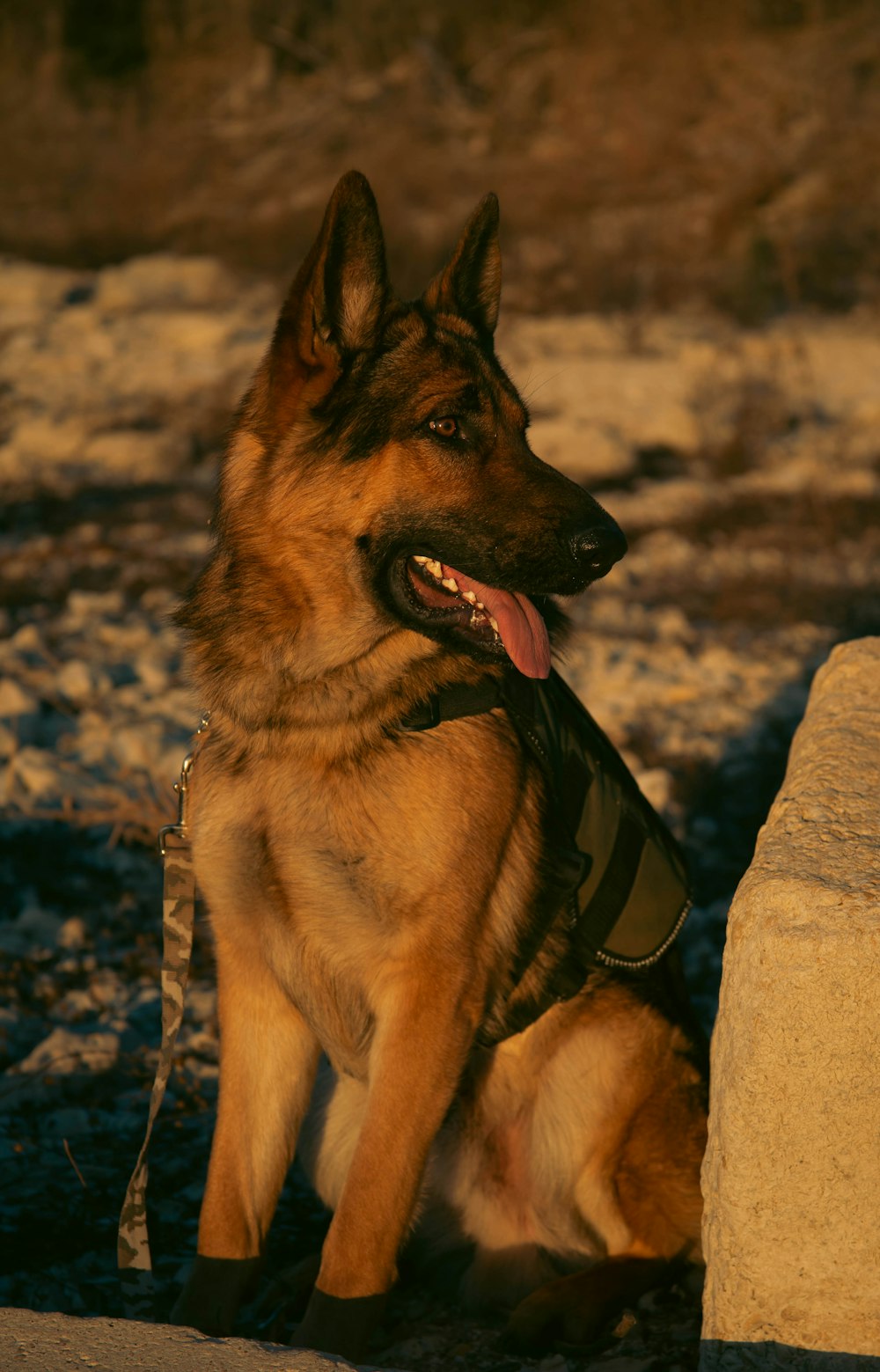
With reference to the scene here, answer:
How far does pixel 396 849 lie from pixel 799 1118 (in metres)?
0.87

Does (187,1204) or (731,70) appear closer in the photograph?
(187,1204)

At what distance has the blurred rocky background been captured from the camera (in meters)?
3.71

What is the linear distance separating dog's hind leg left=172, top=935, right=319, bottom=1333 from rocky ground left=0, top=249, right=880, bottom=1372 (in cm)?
17

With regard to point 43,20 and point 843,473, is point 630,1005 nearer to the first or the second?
point 843,473

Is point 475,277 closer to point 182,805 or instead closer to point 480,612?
point 480,612

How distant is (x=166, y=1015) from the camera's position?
2.92m

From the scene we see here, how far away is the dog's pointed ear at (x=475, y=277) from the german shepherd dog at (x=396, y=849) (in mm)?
10

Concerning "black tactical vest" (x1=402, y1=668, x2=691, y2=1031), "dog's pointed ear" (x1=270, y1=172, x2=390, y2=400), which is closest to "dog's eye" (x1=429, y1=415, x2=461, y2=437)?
"dog's pointed ear" (x1=270, y1=172, x2=390, y2=400)

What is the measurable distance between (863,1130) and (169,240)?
11282 millimetres

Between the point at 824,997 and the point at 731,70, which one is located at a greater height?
the point at 731,70

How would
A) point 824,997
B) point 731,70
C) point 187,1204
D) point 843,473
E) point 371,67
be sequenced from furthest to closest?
point 371,67 → point 731,70 → point 843,473 → point 187,1204 → point 824,997

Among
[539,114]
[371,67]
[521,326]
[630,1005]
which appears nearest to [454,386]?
[630,1005]

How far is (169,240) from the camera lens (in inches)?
468

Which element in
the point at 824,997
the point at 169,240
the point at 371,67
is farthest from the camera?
the point at 371,67
